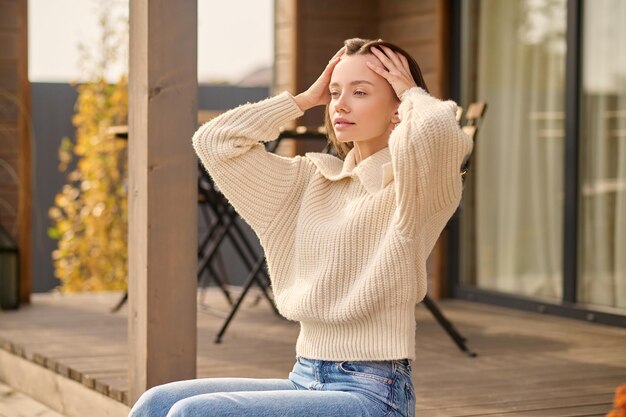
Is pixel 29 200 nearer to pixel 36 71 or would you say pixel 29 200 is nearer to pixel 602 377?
pixel 602 377

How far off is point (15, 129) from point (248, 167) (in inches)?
149

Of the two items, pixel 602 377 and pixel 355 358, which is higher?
pixel 355 358

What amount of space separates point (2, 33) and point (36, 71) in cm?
390

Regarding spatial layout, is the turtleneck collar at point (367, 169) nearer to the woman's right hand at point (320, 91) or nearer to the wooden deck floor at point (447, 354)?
the woman's right hand at point (320, 91)

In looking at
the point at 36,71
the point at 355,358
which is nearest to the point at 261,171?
the point at 355,358

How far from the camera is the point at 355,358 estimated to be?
84.1 inches

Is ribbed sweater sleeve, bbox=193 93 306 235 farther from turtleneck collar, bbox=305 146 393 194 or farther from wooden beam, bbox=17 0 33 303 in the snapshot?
wooden beam, bbox=17 0 33 303

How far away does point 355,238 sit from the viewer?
2191mm

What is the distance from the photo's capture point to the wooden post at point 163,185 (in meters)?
3.05

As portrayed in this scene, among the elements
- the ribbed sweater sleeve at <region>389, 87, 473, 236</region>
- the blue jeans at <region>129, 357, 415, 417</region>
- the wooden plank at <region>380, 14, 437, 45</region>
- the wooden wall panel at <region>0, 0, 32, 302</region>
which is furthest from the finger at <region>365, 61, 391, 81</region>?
the wooden wall panel at <region>0, 0, 32, 302</region>

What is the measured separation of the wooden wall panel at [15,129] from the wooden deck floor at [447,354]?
44 centimetres

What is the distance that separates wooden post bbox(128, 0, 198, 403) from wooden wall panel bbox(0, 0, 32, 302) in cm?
293

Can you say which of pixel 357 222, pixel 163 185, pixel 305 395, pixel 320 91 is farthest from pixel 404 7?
pixel 305 395

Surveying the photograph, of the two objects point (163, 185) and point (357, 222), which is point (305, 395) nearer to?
point (357, 222)
